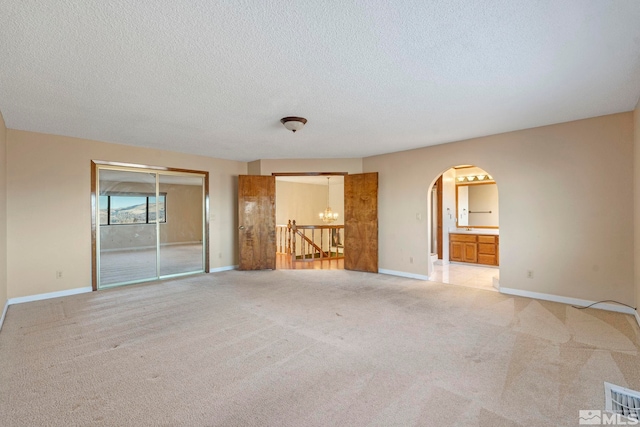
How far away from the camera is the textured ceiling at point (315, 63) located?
1.88m

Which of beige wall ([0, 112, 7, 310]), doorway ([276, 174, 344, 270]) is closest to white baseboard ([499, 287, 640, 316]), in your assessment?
doorway ([276, 174, 344, 270])

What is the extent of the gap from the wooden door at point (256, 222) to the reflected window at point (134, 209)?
5.33ft

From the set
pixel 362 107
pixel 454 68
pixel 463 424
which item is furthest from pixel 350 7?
pixel 463 424

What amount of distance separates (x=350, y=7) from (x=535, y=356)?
3225 mm

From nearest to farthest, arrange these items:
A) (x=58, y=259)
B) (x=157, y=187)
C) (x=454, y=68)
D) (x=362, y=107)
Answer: (x=454, y=68)
(x=362, y=107)
(x=58, y=259)
(x=157, y=187)

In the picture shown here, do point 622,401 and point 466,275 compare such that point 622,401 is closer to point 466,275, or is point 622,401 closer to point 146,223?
point 466,275

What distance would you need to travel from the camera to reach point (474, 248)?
729 centimetres

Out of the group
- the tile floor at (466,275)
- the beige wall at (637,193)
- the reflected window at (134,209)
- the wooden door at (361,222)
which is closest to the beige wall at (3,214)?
the reflected window at (134,209)

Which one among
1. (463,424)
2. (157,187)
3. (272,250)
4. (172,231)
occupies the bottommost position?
(463,424)

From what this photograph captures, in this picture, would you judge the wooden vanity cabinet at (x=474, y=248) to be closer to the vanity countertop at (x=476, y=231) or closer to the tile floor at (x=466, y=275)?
the vanity countertop at (x=476, y=231)

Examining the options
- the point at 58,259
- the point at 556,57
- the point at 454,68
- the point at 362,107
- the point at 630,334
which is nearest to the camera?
the point at 556,57

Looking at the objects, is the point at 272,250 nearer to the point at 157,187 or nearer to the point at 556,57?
the point at 157,187

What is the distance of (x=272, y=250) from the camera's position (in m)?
6.92

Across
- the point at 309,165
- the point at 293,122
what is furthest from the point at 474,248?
the point at 293,122
